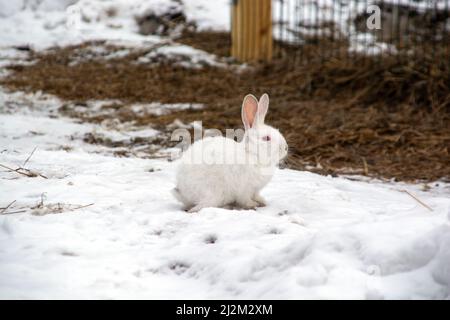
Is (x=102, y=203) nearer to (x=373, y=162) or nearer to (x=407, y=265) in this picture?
(x=407, y=265)

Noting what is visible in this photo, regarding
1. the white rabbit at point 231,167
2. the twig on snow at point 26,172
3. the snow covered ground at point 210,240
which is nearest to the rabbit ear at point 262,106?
the white rabbit at point 231,167

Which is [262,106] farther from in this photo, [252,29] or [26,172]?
[252,29]

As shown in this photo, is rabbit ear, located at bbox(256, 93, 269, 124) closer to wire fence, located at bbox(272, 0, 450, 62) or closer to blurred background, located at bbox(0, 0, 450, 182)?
blurred background, located at bbox(0, 0, 450, 182)

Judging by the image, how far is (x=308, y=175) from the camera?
181 inches

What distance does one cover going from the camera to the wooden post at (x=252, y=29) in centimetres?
923

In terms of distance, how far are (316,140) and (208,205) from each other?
2422 mm

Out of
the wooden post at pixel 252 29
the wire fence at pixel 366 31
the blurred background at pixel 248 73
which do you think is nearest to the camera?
the blurred background at pixel 248 73

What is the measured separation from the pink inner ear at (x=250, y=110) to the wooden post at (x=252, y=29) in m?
5.96

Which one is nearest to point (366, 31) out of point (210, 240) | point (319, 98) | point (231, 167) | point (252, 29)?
point (252, 29)

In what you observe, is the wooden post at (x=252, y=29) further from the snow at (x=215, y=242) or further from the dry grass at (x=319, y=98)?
the snow at (x=215, y=242)

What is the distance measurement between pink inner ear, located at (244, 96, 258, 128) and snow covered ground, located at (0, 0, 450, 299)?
1.81 ft

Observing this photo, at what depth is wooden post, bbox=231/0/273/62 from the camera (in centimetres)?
923

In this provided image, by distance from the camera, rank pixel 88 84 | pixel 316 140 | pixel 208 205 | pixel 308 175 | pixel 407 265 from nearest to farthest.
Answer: pixel 407 265, pixel 208 205, pixel 308 175, pixel 316 140, pixel 88 84
